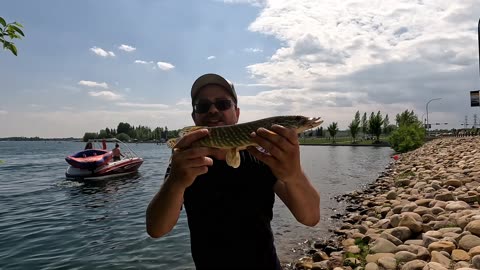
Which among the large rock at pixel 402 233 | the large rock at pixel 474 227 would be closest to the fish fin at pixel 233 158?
the large rock at pixel 474 227

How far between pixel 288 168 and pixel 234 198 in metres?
0.51

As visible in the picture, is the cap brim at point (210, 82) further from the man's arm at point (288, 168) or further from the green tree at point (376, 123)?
the green tree at point (376, 123)

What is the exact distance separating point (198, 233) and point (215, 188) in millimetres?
385

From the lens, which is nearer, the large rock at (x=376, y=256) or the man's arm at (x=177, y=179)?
the man's arm at (x=177, y=179)

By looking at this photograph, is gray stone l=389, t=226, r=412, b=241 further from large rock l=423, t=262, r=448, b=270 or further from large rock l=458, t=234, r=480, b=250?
large rock l=423, t=262, r=448, b=270

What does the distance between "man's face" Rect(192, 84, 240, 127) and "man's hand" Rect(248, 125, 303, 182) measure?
67 cm

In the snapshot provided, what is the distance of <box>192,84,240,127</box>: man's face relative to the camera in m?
3.14

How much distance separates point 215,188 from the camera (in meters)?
2.71

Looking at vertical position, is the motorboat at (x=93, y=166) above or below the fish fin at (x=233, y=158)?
below

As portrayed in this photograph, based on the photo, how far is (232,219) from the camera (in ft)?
8.59

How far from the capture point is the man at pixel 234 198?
2.46 meters

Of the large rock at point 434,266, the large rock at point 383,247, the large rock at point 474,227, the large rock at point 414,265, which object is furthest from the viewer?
the large rock at point 383,247

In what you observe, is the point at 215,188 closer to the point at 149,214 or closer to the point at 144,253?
the point at 149,214

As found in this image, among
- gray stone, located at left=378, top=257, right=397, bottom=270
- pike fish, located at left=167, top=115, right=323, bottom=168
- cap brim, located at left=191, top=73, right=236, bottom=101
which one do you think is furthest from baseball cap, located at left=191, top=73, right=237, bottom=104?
gray stone, located at left=378, top=257, right=397, bottom=270
